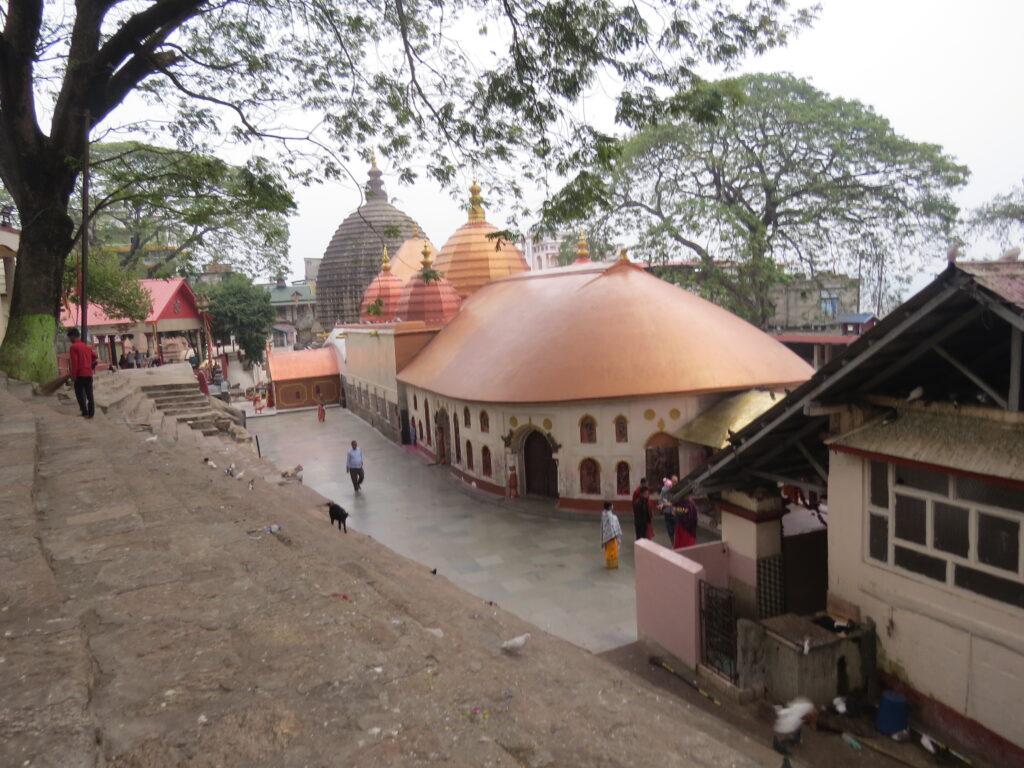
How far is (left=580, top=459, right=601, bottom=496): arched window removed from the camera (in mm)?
15484

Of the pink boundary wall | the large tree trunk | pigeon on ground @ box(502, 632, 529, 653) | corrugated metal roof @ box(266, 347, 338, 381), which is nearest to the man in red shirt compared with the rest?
the large tree trunk

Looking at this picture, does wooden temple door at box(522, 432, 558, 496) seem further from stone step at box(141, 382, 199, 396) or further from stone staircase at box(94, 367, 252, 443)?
stone step at box(141, 382, 199, 396)

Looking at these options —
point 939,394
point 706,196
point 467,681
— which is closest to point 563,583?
point 939,394

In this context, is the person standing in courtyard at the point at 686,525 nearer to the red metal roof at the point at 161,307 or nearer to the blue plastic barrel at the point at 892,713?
the blue plastic barrel at the point at 892,713

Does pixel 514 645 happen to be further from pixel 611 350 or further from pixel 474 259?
pixel 474 259

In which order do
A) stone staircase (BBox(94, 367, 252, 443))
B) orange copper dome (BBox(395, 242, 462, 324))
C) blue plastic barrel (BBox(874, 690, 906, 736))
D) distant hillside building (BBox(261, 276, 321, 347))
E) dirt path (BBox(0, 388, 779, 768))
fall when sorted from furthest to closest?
distant hillside building (BBox(261, 276, 321, 347)) < orange copper dome (BBox(395, 242, 462, 324)) < stone staircase (BBox(94, 367, 252, 443)) < blue plastic barrel (BBox(874, 690, 906, 736)) < dirt path (BBox(0, 388, 779, 768))

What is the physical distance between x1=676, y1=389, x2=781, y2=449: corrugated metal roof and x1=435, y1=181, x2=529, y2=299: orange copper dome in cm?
1414

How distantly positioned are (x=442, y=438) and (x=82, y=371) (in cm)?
1209

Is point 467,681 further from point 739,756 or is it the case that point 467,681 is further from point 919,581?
point 919,581

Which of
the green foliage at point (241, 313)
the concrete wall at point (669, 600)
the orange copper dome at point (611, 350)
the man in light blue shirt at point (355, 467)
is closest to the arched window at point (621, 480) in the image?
the orange copper dome at point (611, 350)

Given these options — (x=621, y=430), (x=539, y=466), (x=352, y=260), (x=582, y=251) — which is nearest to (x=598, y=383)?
(x=621, y=430)

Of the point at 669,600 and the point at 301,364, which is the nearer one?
the point at 669,600

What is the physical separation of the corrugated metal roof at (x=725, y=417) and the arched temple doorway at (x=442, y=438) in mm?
7446

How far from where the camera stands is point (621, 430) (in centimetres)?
1532
